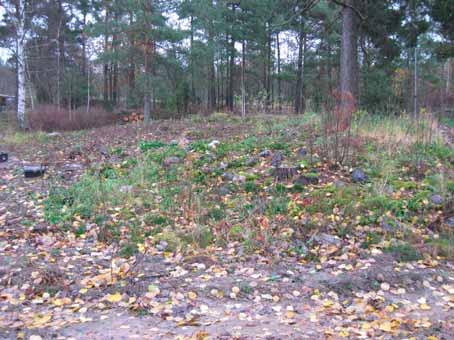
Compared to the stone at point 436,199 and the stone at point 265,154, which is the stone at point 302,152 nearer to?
the stone at point 265,154

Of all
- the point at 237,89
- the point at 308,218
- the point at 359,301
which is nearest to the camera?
the point at 359,301

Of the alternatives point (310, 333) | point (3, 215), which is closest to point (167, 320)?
point (310, 333)

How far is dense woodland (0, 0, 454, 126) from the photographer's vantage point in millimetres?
12992

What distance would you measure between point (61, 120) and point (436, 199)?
15.5 meters

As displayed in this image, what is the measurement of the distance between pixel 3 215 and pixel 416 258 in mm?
6011

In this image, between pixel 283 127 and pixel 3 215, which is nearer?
pixel 3 215

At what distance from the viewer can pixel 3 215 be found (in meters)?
6.91

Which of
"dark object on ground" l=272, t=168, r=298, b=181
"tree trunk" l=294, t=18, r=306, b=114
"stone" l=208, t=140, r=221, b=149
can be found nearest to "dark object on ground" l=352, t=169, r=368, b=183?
"dark object on ground" l=272, t=168, r=298, b=181

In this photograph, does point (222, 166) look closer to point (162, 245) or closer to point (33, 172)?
point (162, 245)

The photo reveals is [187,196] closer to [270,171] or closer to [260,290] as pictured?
[270,171]

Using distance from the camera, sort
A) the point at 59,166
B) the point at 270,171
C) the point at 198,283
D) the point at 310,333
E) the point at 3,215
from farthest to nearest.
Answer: the point at 59,166, the point at 270,171, the point at 3,215, the point at 198,283, the point at 310,333

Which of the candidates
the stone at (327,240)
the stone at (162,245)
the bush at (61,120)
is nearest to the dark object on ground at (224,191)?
the stone at (162,245)

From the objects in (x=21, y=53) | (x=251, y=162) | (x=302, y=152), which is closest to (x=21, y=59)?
(x=21, y=53)

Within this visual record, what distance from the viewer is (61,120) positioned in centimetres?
1828
